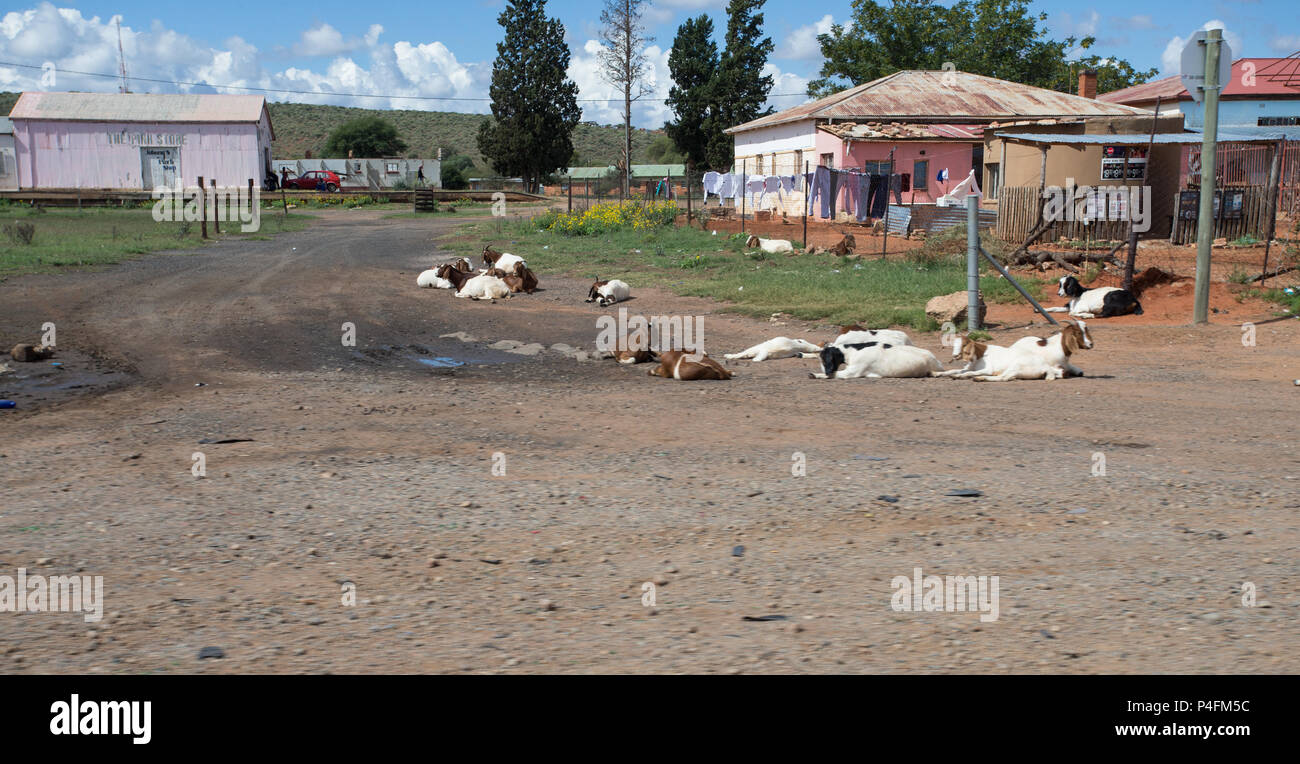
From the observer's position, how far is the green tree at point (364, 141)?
88562 millimetres

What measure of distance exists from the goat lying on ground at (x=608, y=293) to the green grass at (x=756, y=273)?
1.37m

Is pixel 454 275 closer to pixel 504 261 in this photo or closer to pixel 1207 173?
pixel 504 261

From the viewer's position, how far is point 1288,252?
58.7ft

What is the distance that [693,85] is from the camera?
64.6m

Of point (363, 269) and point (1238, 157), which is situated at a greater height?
point (1238, 157)

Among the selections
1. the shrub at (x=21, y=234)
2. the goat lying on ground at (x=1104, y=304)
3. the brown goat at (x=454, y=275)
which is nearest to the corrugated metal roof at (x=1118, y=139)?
the goat lying on ground at (x=1104, y=304)

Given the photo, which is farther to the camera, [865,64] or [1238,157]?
[865,64]

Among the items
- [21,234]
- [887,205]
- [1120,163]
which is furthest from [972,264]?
[21,234]

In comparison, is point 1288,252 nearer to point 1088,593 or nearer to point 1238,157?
point 1238,157

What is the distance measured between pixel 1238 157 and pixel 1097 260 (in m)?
12.3

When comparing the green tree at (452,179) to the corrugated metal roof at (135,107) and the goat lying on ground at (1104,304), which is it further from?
the goat lying on ground at (1104,304)
